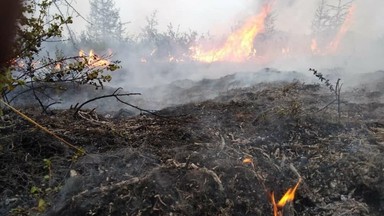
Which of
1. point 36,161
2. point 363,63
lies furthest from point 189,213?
point 363,63

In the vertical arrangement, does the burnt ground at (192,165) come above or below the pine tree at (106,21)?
below

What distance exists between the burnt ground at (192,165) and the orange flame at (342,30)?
88.2 feet

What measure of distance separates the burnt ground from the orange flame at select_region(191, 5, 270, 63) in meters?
23.0

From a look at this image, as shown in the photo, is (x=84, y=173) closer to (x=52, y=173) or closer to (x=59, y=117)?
(x=52, y=173)

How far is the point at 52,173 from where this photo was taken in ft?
12.1

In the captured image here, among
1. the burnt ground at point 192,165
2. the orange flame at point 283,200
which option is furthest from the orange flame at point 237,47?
the orange flame at point 283,200

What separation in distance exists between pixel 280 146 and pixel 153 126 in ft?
5.82

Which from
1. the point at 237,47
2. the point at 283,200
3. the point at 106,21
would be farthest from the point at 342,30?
the point at 283,200

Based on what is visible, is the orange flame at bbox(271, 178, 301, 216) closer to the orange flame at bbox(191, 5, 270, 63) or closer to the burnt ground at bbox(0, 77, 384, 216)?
the burnt ground at bbox(0, 77, 384, 216)

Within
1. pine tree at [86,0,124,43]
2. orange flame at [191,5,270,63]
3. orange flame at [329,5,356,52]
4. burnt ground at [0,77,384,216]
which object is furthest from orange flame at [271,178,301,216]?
pine tree at [86,0,124,43]

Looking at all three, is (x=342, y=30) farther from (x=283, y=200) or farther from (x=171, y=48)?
(x=283, y=200)

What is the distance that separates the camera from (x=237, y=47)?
2848cm

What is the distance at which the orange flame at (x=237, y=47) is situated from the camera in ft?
91.5

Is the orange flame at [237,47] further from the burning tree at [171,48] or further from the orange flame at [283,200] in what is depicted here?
the orange flame at [283,200]
